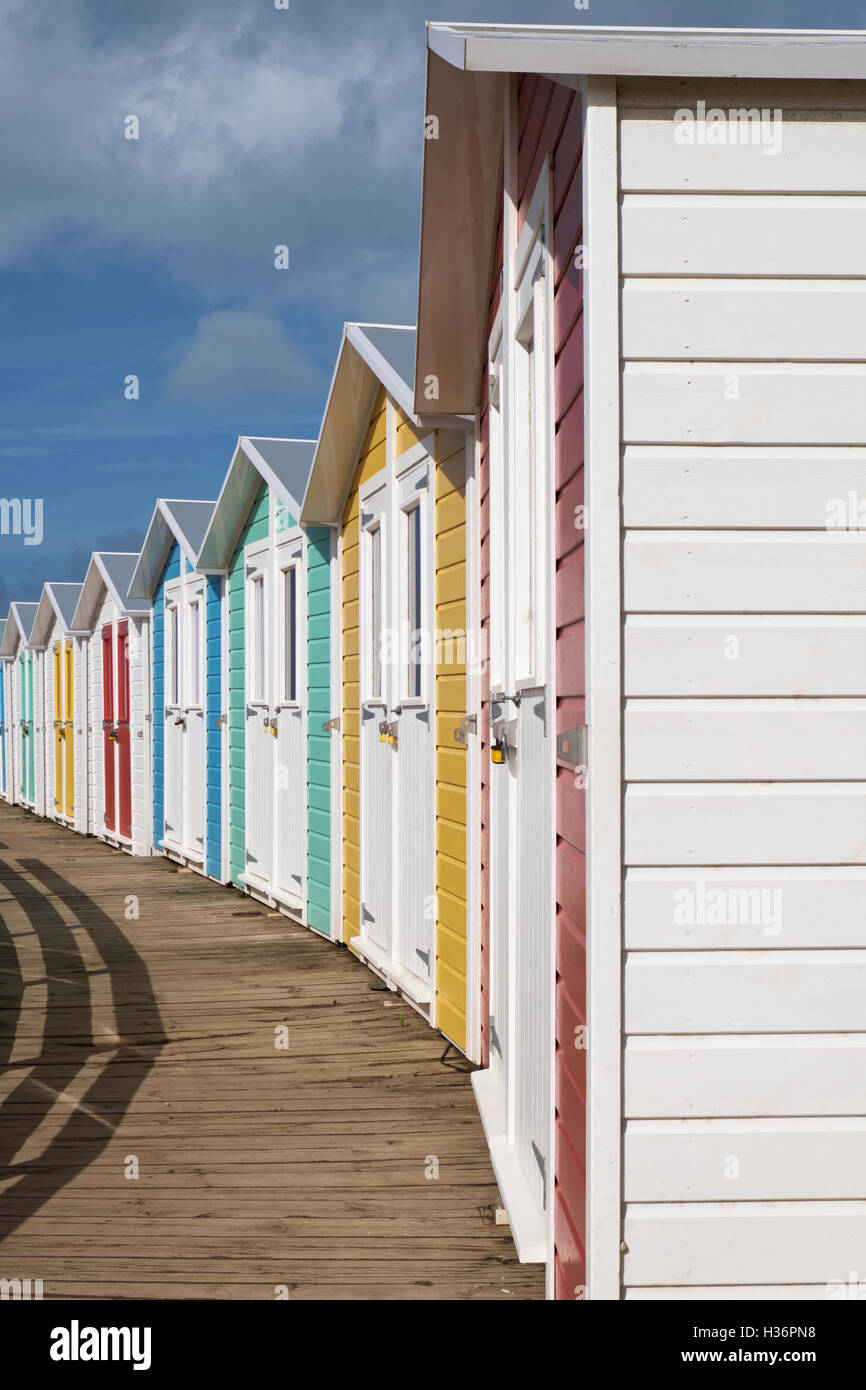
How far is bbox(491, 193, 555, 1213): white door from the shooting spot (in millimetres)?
3330

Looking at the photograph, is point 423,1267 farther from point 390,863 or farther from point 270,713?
point 270,713

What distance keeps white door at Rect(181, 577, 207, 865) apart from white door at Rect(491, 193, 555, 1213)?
27.7ft

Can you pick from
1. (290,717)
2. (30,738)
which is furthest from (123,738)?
(30,738)

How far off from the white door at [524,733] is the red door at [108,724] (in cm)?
1337

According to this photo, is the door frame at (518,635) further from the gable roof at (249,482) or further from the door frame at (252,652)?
the door frame at (252,652)

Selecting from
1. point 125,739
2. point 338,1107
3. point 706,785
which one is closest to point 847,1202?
point 706,785

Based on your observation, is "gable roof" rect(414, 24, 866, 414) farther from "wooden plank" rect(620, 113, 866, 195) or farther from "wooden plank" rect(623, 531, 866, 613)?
"wooden plank" rect(623, 531, 866, 613)

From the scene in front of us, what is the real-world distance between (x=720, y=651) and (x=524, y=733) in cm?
138

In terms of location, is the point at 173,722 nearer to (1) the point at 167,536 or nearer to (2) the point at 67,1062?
(1) the point at 167,536

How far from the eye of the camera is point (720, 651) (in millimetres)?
2539

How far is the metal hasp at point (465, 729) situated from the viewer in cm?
538

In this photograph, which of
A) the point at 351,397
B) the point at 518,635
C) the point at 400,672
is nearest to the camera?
the point at 518,635

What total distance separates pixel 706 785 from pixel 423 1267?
172 centimetres

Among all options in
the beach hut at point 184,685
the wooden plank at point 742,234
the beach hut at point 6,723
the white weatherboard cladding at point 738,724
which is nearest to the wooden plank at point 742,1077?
the white weatherboard cladding at point 738,724
